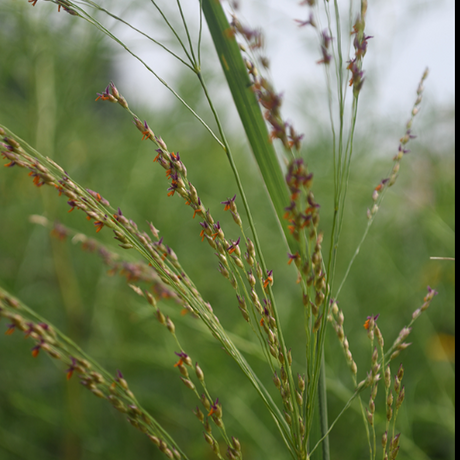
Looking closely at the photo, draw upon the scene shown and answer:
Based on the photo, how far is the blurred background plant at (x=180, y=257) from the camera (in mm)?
811

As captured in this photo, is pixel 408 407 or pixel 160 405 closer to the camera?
pixel 408 407

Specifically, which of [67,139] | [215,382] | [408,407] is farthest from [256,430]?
[67,139]

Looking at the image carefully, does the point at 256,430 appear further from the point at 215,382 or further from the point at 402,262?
the point at 402,262

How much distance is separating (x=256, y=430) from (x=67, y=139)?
78 cm

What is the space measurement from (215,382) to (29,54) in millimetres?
821

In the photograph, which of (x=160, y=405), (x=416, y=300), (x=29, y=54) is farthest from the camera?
(x=416, y=300)

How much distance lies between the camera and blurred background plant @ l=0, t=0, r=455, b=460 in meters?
0.81

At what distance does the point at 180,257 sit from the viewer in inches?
46.0

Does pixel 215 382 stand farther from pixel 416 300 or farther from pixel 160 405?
pixel 416 300

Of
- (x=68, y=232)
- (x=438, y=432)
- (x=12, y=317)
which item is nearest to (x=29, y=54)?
(x=68, y=232)

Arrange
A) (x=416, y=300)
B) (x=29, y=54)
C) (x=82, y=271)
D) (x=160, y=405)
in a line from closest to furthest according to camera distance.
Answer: (x=29, y=54)
(x=160, y=405)
(x=416, y=300)
(x=82, y=271)

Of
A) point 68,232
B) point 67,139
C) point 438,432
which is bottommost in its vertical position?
point 438,432

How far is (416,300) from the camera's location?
1049 mm

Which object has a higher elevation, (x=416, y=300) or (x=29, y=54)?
(x=29, y=54)
